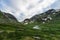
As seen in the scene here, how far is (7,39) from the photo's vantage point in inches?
7082

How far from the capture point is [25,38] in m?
189

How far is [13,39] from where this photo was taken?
181 m

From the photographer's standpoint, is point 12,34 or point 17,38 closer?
point 17,38

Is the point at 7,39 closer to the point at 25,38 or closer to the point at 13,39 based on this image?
the point at 13,39

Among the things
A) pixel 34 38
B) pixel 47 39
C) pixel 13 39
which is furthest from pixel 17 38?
pixel 47 39

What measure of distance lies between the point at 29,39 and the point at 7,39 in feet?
75.3

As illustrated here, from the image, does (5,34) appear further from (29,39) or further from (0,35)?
(29,39)

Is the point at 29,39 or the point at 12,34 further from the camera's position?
the point at 12,34

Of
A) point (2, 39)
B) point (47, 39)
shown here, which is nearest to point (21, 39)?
point (2, 39)

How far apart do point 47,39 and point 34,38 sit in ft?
51.7

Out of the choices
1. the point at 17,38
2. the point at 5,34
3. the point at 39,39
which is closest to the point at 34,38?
the point at 39,39

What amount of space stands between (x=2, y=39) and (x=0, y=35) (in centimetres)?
1312

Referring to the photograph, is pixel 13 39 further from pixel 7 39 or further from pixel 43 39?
pixel 43 39

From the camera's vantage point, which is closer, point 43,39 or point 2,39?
point 2,39
